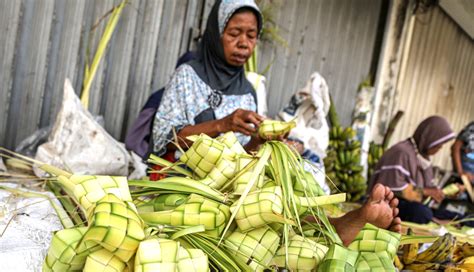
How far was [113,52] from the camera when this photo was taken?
3963 millimetres

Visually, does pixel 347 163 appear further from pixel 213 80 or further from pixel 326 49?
pixel 213 80

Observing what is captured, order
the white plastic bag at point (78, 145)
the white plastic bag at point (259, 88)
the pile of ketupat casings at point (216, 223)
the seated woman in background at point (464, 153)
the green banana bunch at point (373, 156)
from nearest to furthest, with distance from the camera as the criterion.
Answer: the pile of ketupat casings at point (216, 223) < the white plastic bag at point (78, 145) < the white plastic bag at point (259, 88) < the seated woman in background at point (464, 153) < the green banana bunch at point (373, 156)

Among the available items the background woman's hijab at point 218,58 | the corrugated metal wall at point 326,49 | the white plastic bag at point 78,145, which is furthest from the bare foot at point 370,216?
the corrugated metal wall at point 326,49

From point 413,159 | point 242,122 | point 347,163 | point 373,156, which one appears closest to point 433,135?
point 413,159

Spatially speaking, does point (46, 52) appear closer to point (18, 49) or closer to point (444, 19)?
point (18, 49)

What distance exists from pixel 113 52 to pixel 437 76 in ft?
19.3

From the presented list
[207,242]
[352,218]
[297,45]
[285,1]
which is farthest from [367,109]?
[207,242]

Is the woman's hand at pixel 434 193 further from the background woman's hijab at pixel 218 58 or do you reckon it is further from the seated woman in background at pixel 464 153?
the background woman's hijab at pixel 218 58

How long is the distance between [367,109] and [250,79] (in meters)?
3.26

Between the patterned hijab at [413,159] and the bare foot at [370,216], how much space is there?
3.20 metres

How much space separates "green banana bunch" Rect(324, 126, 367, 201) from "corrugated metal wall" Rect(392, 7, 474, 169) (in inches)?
63.9

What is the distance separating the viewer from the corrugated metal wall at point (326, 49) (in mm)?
5402

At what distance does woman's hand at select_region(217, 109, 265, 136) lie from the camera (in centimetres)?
211

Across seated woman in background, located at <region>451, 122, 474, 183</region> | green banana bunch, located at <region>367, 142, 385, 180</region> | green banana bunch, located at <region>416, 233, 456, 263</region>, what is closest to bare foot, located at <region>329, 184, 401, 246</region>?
green banana bunch, located at <region>416, 233, 456, 263</region>
